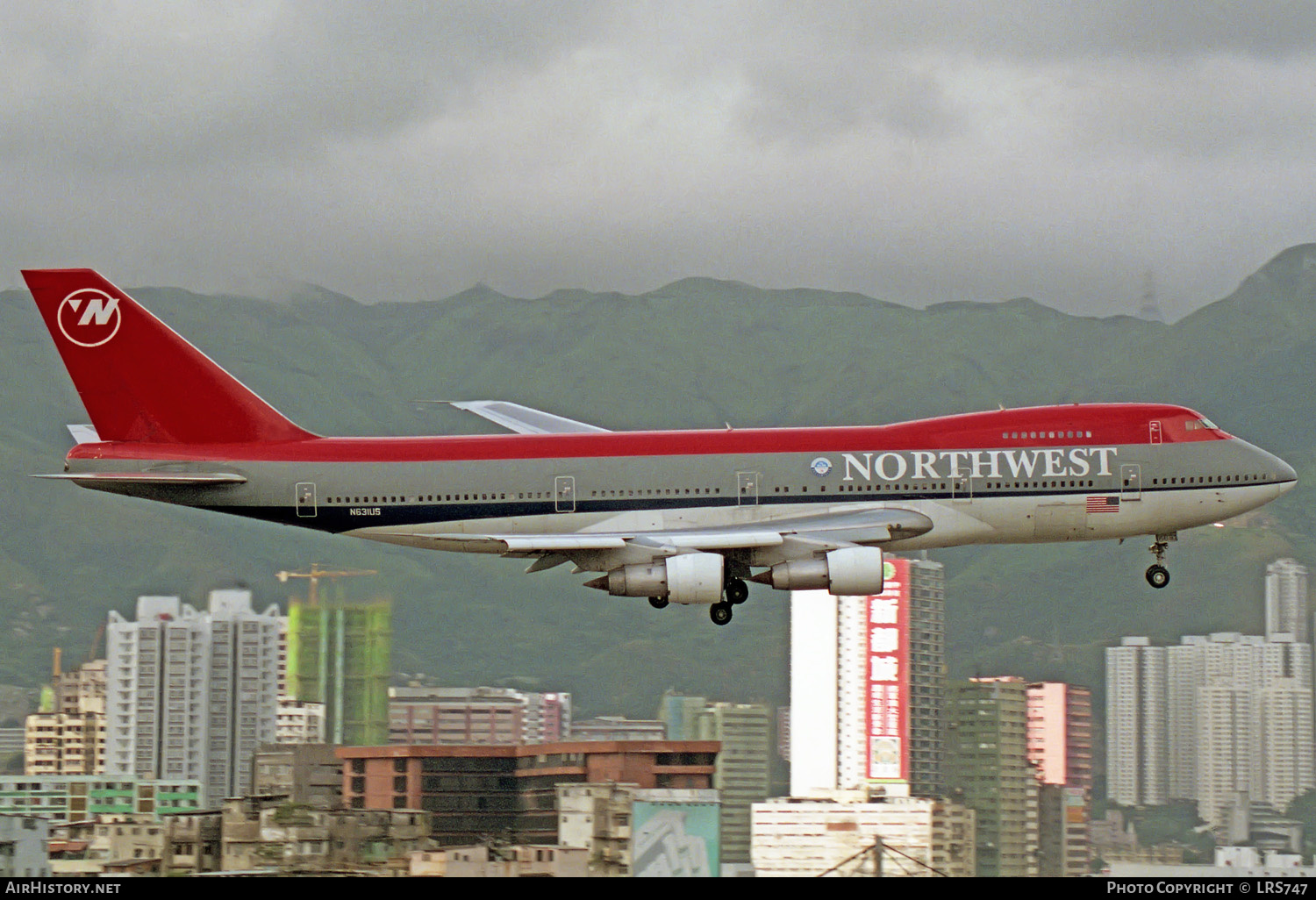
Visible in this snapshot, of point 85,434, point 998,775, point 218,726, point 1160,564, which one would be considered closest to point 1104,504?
point 1160,564

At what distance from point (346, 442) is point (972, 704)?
470ft

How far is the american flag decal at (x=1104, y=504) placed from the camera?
6344 centimetres

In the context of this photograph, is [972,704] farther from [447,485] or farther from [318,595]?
[447,485]

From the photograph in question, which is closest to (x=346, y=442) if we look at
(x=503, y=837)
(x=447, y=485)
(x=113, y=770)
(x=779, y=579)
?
(x=447, y=485)

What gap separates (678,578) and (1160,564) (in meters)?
21.8

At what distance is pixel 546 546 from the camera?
60562 mm

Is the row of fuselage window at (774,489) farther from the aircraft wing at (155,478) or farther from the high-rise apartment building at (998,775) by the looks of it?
the high-rise apartment building at (998,775)

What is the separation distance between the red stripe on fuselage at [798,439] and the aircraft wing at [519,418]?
25.9 feet

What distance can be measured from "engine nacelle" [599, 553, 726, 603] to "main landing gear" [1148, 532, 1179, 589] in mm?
17592

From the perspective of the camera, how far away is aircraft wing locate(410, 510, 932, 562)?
61.0m

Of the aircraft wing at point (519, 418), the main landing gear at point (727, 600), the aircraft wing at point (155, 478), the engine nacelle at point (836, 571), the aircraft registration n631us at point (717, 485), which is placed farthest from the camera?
the aircraft wing at point (519, 418)

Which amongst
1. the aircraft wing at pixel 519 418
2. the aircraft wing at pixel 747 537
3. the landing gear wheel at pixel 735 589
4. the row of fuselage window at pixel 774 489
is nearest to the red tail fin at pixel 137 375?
the row of fuselage window at pixel 774 489

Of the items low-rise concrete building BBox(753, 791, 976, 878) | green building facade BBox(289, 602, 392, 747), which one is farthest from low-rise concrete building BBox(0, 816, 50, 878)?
low-rise concrete building BBox(753, 791, 976, 878)

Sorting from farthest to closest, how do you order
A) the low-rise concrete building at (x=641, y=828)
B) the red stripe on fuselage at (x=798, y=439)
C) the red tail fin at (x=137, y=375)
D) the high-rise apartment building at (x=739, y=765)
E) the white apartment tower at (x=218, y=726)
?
the white apartment tower at (x=218, y=726), the high-rise apartment building at (x=739, y=765), the low-rise concrete building at (x=641, y=828), the red tail fin at (x=137, y=375), the red stripe on fuselage at (x=798, y=439)
